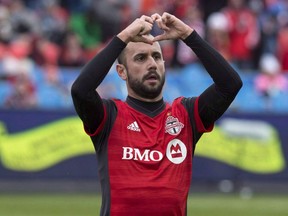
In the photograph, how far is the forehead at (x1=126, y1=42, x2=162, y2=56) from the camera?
7051 millimetres

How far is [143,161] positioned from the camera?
6.90 meters

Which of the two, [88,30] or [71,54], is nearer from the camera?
[71,54]

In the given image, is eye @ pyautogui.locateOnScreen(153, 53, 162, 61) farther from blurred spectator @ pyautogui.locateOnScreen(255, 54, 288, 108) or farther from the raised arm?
blurred spectator @ pyautogui.locateOnScreen(255, 54, 288, 108)

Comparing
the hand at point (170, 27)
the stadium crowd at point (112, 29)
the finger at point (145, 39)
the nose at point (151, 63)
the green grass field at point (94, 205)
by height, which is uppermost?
the hand at point (170, 27)

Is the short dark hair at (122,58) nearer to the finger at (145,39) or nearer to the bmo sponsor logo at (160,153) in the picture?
the finger at (145,39)

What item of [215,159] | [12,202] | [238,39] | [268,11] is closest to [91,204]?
[12,202]

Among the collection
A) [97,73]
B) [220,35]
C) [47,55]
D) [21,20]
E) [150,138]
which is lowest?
[47,55]

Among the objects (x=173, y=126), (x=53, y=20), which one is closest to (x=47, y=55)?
(x=53, y=20)

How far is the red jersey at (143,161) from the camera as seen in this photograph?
6.86 meters

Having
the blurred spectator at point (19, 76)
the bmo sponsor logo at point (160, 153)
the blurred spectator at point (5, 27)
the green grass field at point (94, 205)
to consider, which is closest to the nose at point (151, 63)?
the bmo sponsor logo at point (160, 153)

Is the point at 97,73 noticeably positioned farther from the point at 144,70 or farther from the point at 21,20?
the point at 21,20

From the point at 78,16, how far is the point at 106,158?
1588 centimetres

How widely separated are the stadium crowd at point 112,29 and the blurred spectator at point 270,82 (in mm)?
1165

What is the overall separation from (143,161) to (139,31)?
0.87m
